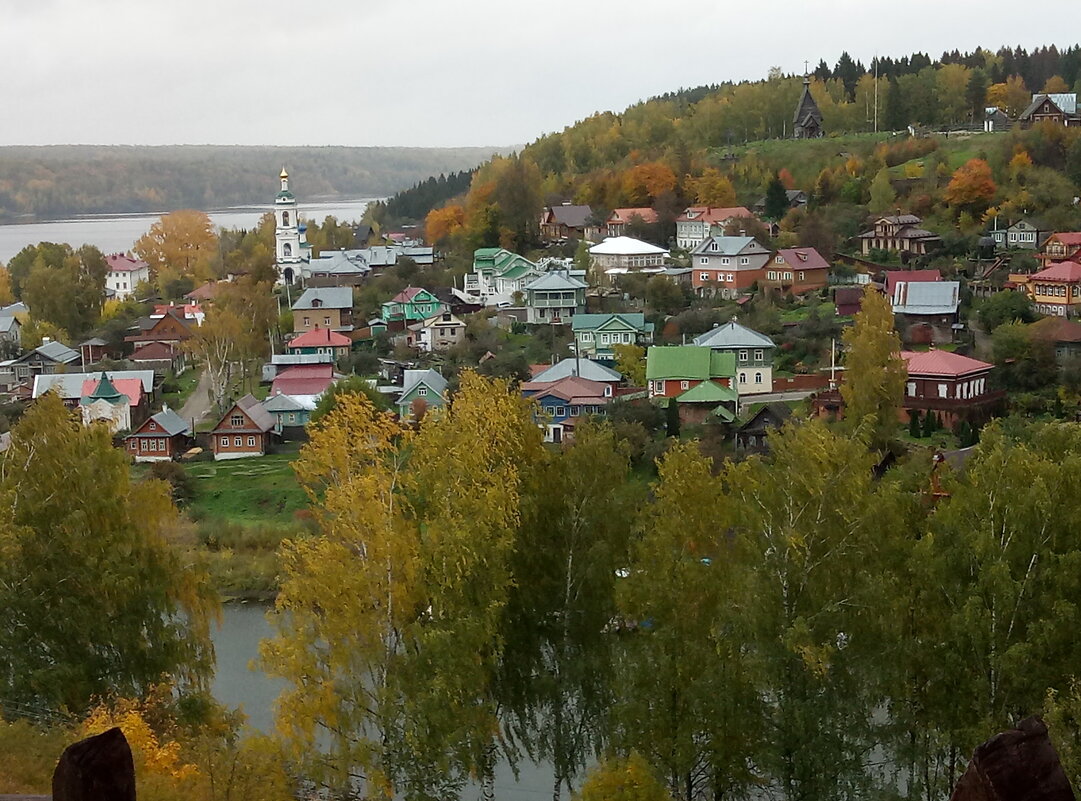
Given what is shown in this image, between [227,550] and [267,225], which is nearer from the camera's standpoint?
[227,550]

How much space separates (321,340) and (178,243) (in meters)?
15.4

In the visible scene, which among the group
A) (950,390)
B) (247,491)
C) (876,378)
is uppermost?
(876,378)

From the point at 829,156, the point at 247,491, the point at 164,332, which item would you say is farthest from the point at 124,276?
the point at 247,491

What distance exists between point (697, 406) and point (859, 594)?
8692 mm

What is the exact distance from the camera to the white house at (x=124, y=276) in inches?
1144

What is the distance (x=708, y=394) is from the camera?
531 inches

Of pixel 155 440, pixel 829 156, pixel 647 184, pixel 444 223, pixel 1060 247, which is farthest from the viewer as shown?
pixel 829 156

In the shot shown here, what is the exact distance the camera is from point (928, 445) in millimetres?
11898

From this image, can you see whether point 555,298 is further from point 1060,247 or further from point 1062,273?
point 1060,247

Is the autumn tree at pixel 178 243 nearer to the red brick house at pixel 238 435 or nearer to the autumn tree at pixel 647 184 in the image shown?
the autumn tree at pixel 647 184

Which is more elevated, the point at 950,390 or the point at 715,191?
the point at 715,191

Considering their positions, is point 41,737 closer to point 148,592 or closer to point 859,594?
point 148,592

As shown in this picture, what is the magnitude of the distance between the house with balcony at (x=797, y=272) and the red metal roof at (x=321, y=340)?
6.89 m

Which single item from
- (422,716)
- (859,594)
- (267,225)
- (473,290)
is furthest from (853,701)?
(267,225)
